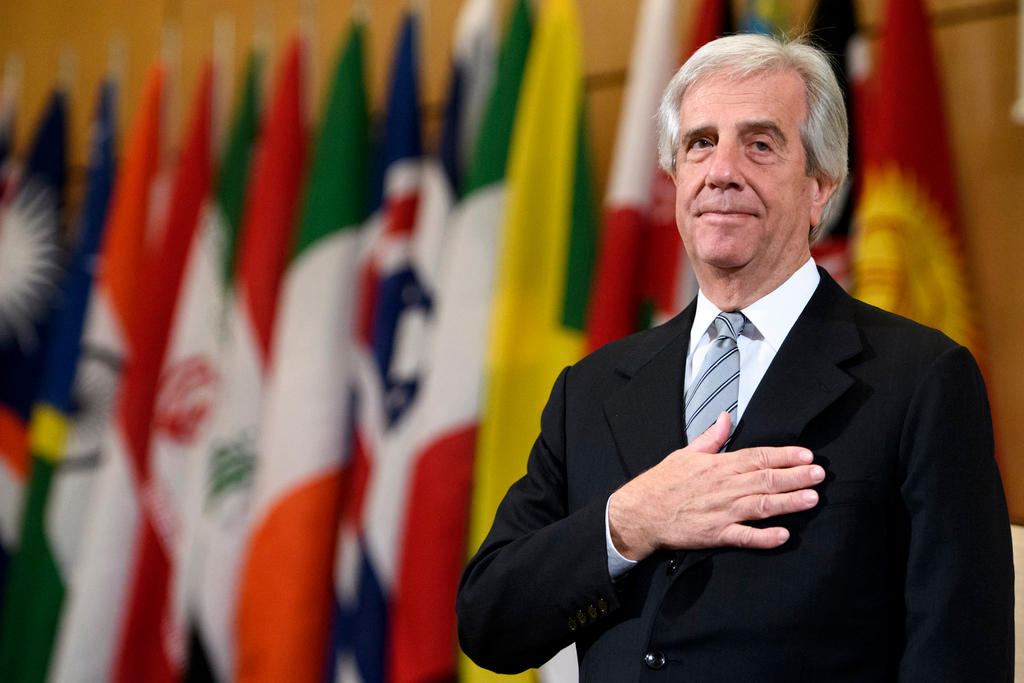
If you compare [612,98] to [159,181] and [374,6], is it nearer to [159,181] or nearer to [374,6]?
[374,6]

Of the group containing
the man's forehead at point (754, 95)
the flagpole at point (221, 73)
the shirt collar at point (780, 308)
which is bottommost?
the shirt collar at point (780, 308)

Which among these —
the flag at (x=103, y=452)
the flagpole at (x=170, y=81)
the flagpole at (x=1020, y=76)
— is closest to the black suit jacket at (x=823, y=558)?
the flagpole at (x=1020, y=76)

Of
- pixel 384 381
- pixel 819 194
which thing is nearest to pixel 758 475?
pixel 819 194

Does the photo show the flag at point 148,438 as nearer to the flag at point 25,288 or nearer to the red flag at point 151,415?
the red flag at point 151,415

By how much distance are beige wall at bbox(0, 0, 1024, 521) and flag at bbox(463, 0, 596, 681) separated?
26 cm

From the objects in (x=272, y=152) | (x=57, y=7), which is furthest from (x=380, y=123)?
(x=57, y=7)

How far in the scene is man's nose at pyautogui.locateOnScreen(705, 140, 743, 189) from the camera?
1310mm

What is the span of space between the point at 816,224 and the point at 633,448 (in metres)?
0.39

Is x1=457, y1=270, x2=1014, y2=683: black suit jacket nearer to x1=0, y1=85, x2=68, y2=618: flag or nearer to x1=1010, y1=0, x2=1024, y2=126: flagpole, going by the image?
x1=1010, y1=0, x2=1024, y2=126: flagpole

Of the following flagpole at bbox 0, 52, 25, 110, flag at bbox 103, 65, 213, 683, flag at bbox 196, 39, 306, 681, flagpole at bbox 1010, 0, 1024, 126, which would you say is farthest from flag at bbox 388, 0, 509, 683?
flagpole at bbox 0, 52, 25, 110

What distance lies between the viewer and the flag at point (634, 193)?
270cm

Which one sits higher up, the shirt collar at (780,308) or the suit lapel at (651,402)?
the shirt collar at (780,308)

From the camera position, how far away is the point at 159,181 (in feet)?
12.8

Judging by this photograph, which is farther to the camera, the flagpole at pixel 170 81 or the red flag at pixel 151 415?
the flagpole at pixel 170 81
